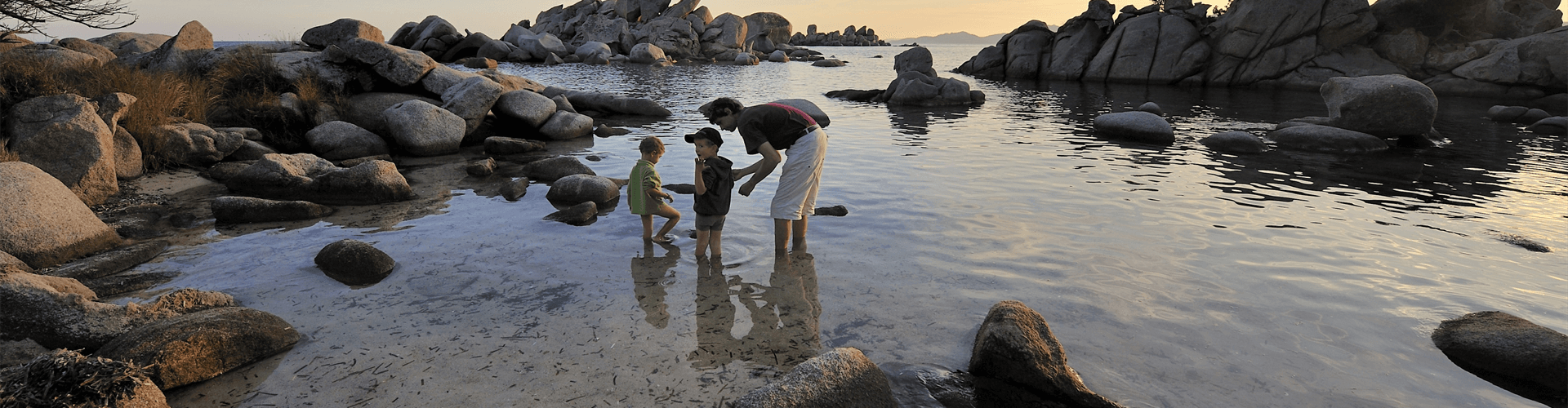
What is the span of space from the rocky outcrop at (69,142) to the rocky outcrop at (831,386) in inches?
325

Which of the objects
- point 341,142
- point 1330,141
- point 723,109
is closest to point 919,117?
point 1330,141

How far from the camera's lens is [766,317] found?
4875 millimetres

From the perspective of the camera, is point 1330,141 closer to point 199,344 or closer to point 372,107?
point 199,344

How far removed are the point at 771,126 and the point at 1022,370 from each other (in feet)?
9.56

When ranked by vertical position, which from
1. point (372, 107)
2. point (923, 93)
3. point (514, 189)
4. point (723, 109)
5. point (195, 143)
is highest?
point (723, 109)

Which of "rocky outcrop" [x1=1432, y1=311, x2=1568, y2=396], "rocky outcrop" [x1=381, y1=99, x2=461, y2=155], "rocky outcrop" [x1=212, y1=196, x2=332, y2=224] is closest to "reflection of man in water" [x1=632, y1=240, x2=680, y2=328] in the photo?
"rocky outcrop" [x1=212, y1=196, x2=332, y2=224]

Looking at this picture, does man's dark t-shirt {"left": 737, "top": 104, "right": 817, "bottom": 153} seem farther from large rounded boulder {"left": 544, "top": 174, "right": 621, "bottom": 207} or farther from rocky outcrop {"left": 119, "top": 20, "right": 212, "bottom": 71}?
rocky outcrop {"left": 119, "top": 20, "right": 212, "bottom": 71}

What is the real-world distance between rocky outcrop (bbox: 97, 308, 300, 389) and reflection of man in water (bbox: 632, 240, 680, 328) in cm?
215

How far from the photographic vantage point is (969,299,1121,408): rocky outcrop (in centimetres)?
361

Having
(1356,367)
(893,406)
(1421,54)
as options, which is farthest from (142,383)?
(1421,54)

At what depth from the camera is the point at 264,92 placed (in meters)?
12.6

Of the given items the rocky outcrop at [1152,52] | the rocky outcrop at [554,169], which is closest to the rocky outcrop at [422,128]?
the rocky outcrop at [554,169]

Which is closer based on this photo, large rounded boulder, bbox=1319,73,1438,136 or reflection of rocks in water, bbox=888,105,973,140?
large rounded boulder, bbox=1319,73,1438,136

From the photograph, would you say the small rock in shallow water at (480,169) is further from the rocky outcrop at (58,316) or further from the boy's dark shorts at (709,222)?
the rocky outcrop at (58,316)
